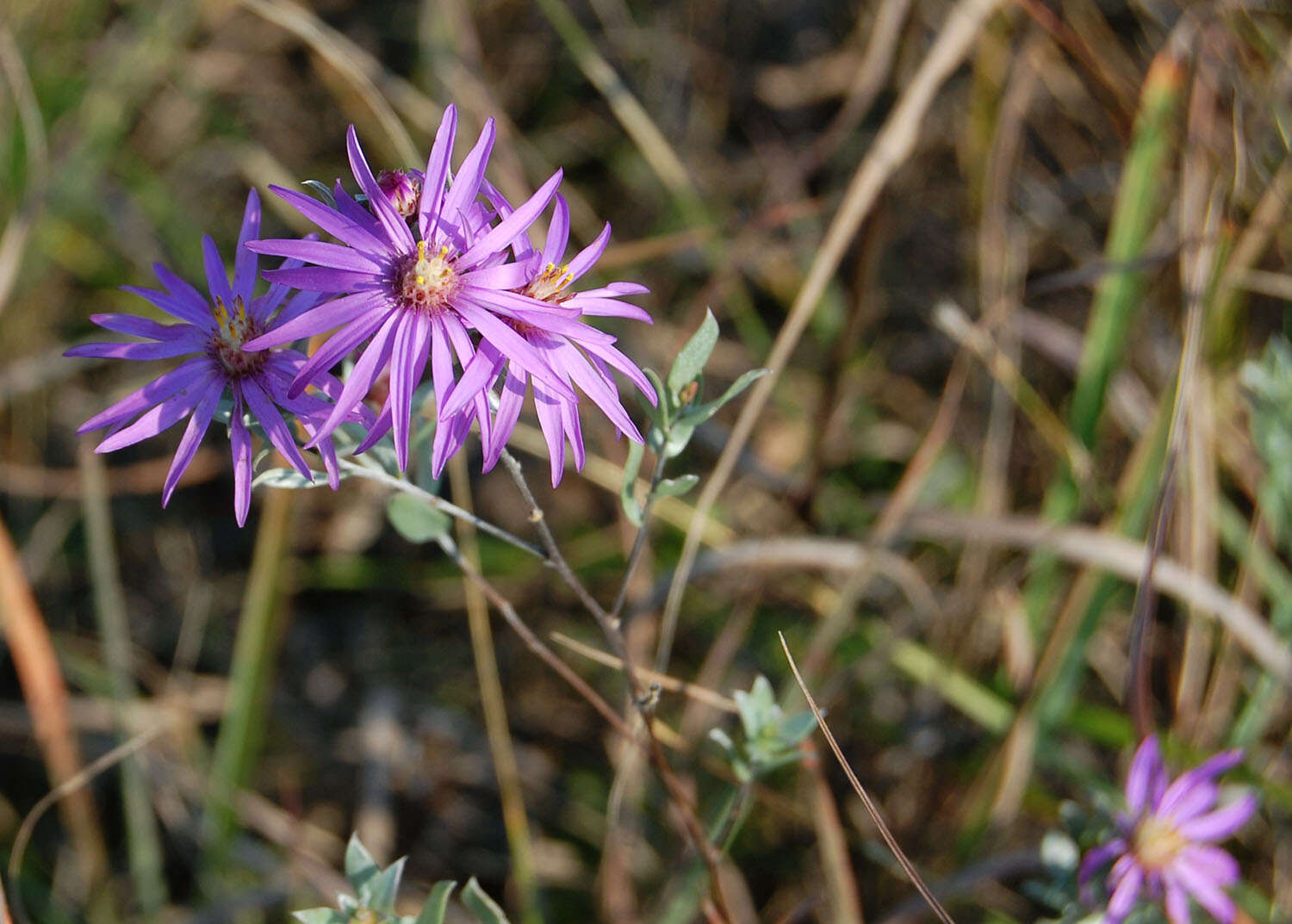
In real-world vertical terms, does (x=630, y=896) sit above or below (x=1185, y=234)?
below

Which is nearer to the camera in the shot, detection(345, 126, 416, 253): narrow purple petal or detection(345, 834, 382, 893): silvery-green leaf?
detection(345, 126, 416, 253): narrow purple petal

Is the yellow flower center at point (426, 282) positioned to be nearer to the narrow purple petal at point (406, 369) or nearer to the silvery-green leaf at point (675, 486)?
the narrow purple petal at point (406, 369)

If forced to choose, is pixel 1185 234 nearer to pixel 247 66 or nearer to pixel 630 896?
pixel 630 896

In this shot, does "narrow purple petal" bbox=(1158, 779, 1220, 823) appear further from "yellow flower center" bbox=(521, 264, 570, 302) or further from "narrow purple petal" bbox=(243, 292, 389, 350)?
"narrow purple petal" bbox=(243, 292, 389, 350)

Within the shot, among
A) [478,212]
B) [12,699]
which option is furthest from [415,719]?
[478,212]

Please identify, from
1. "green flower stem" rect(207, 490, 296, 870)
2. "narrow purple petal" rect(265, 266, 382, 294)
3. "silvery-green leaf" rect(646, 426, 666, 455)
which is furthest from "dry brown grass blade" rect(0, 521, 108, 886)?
"silvery-green leaf" rect(646, 426, 666, 455)

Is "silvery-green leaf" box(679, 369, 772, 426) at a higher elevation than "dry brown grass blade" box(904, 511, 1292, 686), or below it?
higher
